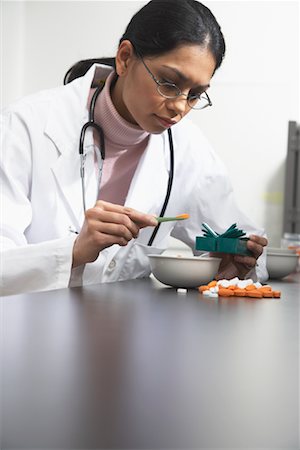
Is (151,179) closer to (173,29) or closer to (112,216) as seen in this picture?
(173,29)

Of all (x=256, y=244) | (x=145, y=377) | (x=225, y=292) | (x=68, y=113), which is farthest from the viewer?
(x=68, y=113)

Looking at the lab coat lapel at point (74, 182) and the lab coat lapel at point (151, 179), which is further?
the lab coat lapel at point (151, 179)

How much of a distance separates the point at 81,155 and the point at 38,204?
0.15 m

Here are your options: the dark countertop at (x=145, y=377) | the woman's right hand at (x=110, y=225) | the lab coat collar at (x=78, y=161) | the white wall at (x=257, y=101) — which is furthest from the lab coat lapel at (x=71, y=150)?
the white wall at (x=257, y=101)

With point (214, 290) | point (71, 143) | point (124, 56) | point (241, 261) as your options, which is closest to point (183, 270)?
point (214, 290)

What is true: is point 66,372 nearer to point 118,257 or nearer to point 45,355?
point 45,355

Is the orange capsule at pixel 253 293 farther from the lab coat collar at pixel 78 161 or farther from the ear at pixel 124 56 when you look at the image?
the ear at pixel 124 56

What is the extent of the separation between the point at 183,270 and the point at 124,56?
604mm

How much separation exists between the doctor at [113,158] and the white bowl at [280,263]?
7 cm

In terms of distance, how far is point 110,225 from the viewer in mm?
1040

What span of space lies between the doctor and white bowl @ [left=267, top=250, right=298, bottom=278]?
0.07 metres

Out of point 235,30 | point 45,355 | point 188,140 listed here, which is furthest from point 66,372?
point 235,30

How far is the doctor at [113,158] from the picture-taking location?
1221mm

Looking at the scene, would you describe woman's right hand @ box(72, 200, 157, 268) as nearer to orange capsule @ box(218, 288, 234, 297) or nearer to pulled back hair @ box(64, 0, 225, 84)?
orange capsule @ box(218, 288, 234, 297)
